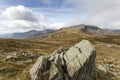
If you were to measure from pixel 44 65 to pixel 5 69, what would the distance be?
1735 cm

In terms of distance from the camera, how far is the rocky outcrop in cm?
4316

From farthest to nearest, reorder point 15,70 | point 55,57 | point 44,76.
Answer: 1. point 15,70
2. point 55,57
3. point 44,76

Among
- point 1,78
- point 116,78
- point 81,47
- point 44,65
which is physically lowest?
point 116,78

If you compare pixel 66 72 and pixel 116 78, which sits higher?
pixel 66 72

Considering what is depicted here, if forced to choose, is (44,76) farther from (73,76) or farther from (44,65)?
(73,76)

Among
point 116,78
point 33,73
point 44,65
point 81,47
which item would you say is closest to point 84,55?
point 81,47

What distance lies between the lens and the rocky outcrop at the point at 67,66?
43.2 meters

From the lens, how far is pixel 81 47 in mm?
51531

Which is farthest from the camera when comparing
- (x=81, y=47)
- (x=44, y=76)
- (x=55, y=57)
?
(x=81, y=47)

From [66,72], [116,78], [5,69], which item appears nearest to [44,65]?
[66,72]

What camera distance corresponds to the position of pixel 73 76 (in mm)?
43688

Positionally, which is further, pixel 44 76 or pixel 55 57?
pixel 55 57

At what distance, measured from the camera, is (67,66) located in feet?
148

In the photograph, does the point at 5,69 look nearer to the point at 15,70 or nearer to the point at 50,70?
the point at 15,70
